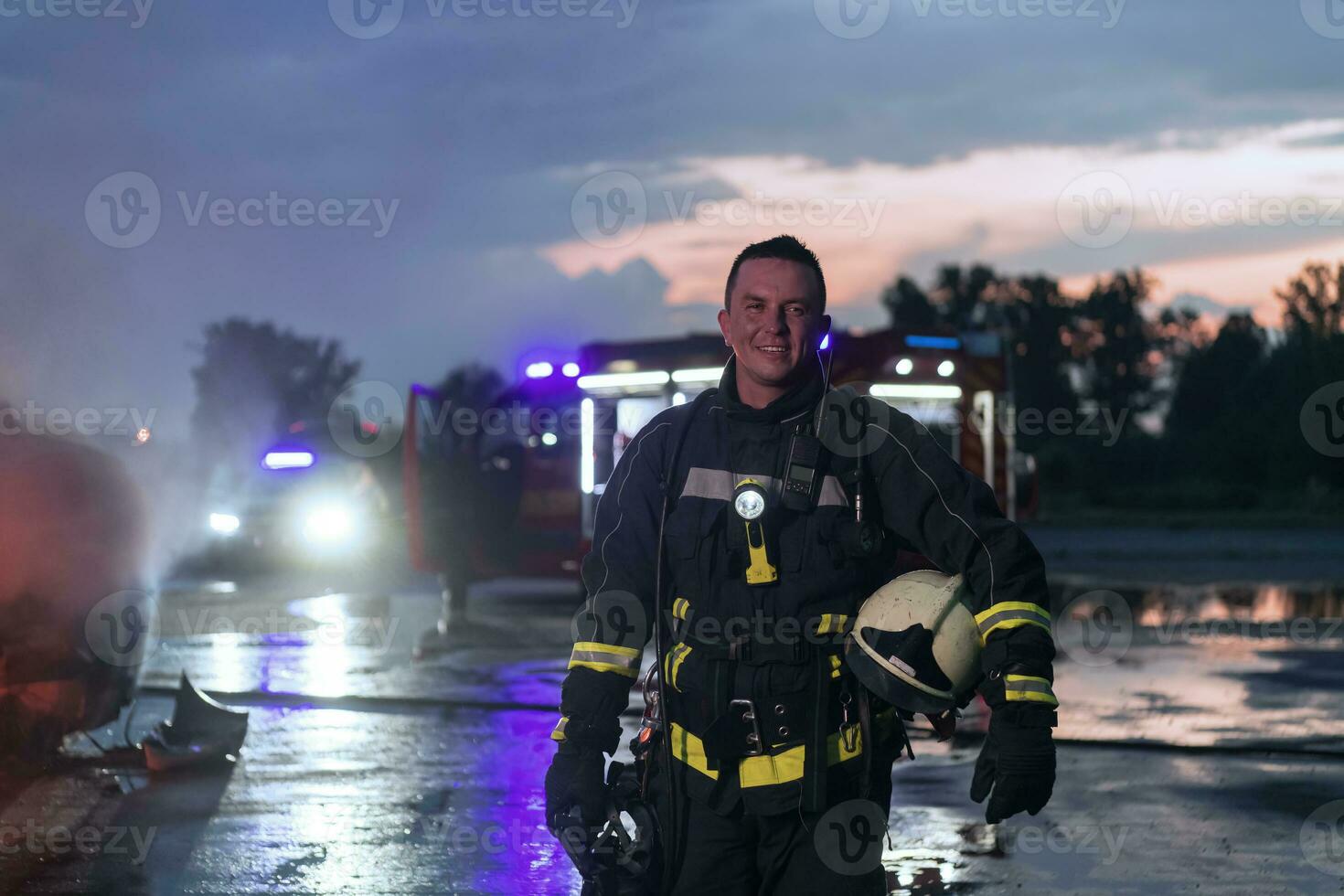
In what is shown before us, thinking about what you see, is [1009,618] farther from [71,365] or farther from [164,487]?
[71,365]

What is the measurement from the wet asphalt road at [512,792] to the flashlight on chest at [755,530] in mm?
2518

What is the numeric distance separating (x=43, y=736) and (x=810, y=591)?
4.94 m

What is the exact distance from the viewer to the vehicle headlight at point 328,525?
2162 cm

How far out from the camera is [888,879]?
5.59 m

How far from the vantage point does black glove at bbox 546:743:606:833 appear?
3.31m

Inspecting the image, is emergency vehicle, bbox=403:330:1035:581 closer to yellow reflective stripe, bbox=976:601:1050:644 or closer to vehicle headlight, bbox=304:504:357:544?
vehicle headlight, bbox=304:504:357:544

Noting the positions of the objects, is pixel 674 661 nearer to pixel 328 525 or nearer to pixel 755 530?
pixel 755 530

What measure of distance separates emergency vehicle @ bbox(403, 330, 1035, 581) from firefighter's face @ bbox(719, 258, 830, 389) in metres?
10.8

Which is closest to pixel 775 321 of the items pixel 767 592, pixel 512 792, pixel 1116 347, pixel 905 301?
pixel 767 592

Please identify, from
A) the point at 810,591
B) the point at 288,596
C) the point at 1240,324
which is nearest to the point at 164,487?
the point at 810,591

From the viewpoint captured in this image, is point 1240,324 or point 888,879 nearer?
point 888,879

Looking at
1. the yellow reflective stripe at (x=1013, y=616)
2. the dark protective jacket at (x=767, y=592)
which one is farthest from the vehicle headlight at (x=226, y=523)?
the yellow reflective stripe at (x=1013, y=616)

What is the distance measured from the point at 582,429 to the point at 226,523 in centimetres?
890

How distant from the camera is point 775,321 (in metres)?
3.44
